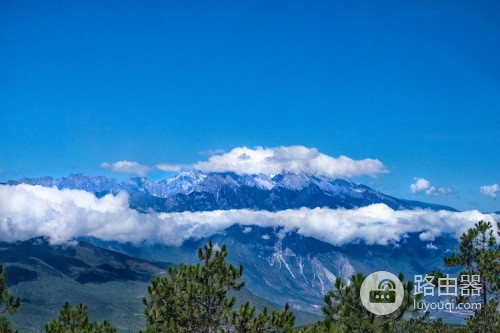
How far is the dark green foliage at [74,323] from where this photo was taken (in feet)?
146

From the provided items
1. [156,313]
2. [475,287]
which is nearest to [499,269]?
[475,287]

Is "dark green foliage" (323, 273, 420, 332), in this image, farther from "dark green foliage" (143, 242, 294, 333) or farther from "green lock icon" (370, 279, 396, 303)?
"dark green foliage" (143, 242, 294, 333)

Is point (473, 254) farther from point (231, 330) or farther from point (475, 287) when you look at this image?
point (231, 330)

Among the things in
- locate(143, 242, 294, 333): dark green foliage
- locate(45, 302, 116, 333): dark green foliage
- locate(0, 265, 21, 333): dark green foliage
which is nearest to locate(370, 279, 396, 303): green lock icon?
locate(143, 242, 294, 333): dark green foliage

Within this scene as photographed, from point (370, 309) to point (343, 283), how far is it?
259cm

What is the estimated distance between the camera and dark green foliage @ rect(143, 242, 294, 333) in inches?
1618

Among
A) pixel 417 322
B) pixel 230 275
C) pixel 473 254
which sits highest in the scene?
pixel 473 254

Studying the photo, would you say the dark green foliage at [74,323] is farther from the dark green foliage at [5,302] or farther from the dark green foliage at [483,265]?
the dark green foliage at [483,265]

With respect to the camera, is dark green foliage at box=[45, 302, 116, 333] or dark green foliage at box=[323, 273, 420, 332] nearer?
dark green foliage at box=[323, 273, 420, 332]

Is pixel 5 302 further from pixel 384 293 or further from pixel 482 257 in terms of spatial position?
pixel 482 257

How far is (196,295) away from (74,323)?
15492 mm

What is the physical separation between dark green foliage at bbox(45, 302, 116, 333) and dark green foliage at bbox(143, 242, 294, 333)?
6242 mm

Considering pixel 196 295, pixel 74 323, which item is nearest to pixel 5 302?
pixel 74 323

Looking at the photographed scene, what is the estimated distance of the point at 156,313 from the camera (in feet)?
134
